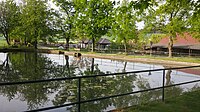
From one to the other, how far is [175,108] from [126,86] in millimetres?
8770

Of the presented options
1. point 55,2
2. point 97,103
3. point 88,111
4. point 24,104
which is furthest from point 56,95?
point 55,2

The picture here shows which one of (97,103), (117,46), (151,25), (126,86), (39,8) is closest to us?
(97,103)

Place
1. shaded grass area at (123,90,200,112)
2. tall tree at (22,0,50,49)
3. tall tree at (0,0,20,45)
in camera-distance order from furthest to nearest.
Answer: tall tree at (0,0,20,45)
tall tree at (22,0,50,49)
shaded grass area at (123,90,200,112)

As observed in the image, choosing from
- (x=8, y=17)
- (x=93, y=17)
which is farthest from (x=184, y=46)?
(x=8, y=17)

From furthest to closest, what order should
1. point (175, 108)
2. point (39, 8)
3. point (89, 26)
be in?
→ 1. point (39, 8)
2. point (89, 26)
3. point (175, 108)

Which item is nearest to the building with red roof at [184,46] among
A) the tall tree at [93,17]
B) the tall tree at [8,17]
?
the tall tree at [93,17]

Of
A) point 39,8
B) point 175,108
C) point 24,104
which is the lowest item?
point 24,104

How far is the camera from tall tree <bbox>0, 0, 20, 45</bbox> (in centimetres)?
6412

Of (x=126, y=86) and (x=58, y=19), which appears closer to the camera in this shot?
(x=126, y=86)

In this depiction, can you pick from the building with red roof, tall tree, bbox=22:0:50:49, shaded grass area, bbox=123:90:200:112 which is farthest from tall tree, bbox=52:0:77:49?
shaded grass area, bbox=123:90:200:112

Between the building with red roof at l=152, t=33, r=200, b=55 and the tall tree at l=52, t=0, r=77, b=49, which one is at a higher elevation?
the tall tree at l=52, t=0, r=77, b=49

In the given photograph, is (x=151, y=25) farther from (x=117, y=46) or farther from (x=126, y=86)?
(x=126, y=86)

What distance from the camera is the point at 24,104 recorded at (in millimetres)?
11945

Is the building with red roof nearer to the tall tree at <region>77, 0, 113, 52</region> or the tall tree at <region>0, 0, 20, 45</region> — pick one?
the tall tree at <region>77, 0, 113, 52</region>
